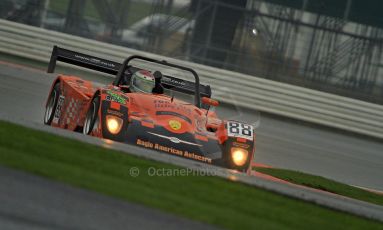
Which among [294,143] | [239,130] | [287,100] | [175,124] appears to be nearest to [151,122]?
[175,124]

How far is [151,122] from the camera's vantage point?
32.0 ft

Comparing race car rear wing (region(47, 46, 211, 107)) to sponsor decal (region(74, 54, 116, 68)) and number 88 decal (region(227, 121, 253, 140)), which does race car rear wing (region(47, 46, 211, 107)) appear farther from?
number 88 decal (region(227, 121, 253, 140))

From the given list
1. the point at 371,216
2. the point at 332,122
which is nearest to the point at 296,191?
the point at 371,216

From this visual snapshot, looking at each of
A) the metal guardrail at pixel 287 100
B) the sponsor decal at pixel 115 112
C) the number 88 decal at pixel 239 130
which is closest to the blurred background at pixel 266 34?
the metal guardrail at pixel 287 100

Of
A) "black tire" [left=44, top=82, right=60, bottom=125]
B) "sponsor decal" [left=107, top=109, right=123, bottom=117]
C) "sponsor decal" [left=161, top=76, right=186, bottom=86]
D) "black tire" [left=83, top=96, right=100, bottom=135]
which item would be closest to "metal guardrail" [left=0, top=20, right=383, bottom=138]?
"sponsor decal" [left=161, top=76, right=186, bottom=86]

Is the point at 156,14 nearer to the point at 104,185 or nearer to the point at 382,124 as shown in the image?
the point at 382,124

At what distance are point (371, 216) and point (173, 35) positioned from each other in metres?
11.4

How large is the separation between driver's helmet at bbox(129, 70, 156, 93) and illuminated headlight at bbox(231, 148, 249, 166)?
1.57 meters

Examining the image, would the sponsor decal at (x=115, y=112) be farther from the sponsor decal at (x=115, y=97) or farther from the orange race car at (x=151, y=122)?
the sponsor decal at (x=115, y=97)

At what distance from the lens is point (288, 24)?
1845 cm

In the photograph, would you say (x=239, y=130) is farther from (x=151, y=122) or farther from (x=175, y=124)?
(x=151, y=122)

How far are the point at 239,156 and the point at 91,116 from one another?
1.65m

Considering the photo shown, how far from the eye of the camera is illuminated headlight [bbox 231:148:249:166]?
9734 mm

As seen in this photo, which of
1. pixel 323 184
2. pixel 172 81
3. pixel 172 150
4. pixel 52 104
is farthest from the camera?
pixel 172 81
